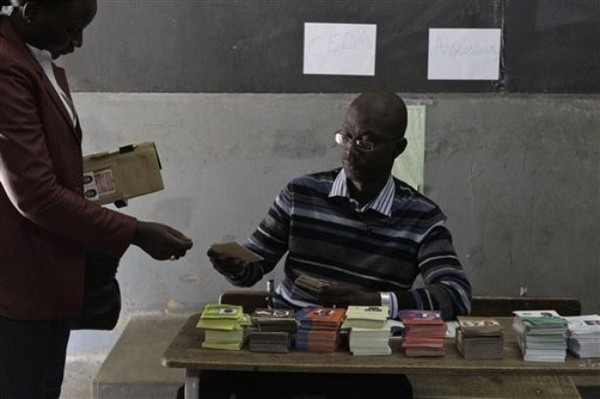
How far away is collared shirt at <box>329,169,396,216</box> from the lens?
9.62ft

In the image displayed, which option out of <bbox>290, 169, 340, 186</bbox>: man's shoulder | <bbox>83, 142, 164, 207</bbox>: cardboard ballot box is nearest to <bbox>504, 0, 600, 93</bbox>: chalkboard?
<bbox>290, 169, 340, 186</bbox>: man's shoulder

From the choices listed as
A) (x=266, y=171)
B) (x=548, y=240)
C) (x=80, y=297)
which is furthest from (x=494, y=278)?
(x=80, y=297)

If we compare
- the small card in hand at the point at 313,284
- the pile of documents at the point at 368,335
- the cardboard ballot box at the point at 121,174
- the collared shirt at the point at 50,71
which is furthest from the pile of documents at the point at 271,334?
the collared shirt at the point at 50,71

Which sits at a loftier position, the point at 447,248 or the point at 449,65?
the point at 449,65

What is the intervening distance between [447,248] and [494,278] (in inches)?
56.8

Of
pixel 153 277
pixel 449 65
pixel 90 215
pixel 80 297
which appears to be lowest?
pixel 153 277

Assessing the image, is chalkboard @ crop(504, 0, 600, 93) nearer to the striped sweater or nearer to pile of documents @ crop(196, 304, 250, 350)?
the striped sweater

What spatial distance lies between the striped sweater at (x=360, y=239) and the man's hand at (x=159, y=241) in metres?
0.61

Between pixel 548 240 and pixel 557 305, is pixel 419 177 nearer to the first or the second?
pixel 548 240

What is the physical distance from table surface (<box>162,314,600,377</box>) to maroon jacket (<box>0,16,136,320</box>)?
1.15 ft

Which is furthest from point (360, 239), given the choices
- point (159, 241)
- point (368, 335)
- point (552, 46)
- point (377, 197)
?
point (552, 46)

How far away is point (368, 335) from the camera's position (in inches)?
93.0

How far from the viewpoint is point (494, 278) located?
425 cm

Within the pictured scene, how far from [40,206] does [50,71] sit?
1.32ft
